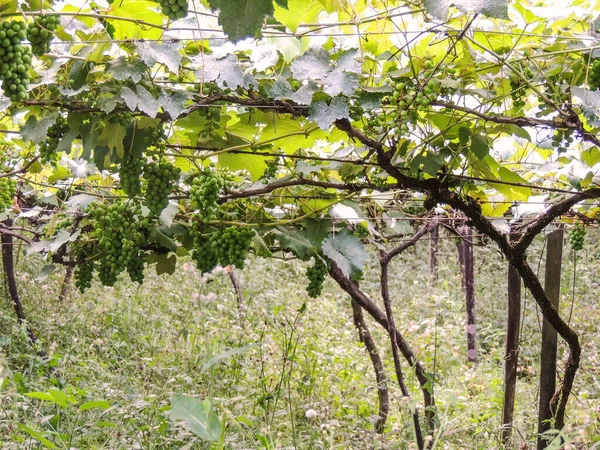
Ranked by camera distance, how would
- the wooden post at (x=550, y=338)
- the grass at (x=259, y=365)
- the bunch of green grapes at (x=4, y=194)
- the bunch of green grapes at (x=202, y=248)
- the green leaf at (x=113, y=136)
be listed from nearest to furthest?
the green leaf at (x=113, y=136) → the bunch of green grapes at (x=202, y=248) → the bunch of green grapes at (x=4, y=194) → the grass at (x=259, y=365) → the wooden post at (x=550, y=338)

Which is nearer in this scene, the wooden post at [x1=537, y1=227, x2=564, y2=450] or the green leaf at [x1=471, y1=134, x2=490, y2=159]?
the green leaf at [x1=471, y1=134, x2=490, y2=159]

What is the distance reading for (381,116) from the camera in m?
1.34

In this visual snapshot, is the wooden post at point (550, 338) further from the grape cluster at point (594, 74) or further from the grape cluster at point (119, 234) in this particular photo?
the grape cluster at point (119, 234)

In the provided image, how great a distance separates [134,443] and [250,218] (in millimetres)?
1031

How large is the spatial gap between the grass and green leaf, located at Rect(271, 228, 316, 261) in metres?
0.33

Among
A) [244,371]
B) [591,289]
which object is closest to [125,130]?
[244,371]

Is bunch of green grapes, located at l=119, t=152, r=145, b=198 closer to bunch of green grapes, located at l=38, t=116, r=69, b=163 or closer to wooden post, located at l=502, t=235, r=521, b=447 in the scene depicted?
bunch of green grapes, located at l=38, t=116, r=69, b=163

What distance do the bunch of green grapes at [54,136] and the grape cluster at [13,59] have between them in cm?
45

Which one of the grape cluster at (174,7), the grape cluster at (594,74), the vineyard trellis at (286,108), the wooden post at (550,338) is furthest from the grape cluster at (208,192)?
the wooden post at (550,338)

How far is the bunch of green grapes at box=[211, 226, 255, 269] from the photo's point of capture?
1645 millimetres

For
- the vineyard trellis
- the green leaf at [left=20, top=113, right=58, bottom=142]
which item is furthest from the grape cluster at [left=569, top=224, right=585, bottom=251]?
the green leaf at [left=20, top=113, right=58, bottom=142]

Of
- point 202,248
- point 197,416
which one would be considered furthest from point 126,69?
point 202,248

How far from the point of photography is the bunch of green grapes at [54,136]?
1.35 metres

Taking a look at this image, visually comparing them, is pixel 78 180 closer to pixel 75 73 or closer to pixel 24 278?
pixel 75 73
